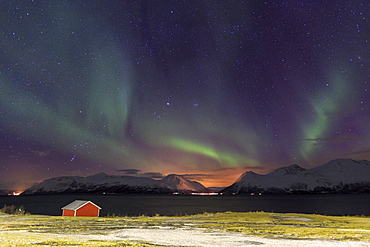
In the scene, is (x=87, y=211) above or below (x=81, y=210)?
below

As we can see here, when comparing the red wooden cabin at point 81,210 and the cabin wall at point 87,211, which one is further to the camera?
the cabin wall at point 87,211

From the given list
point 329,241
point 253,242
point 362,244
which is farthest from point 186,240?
point 362,244

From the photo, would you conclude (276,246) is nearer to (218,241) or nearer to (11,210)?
(218,241)

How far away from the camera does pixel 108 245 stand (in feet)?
68.3

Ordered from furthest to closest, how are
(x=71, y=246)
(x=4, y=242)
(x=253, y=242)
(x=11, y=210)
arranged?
(x=11, y=210), (x=253, y=242), (x=4, y=242), (x=71, y=246)

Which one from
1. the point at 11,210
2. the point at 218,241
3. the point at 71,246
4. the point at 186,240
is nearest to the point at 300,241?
the point at 218,241

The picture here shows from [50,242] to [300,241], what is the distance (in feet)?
60.1

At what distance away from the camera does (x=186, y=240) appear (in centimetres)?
2425

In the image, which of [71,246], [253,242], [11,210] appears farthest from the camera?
[11,210]

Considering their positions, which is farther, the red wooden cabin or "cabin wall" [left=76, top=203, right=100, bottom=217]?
"cabin wall" [left=76, top=203, right=100, bottom=217]

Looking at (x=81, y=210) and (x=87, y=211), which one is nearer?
(x=81, y=210)

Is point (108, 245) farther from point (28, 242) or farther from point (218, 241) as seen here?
point (218, 241)

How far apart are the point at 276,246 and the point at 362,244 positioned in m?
6.40

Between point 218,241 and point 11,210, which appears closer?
point 218,241
